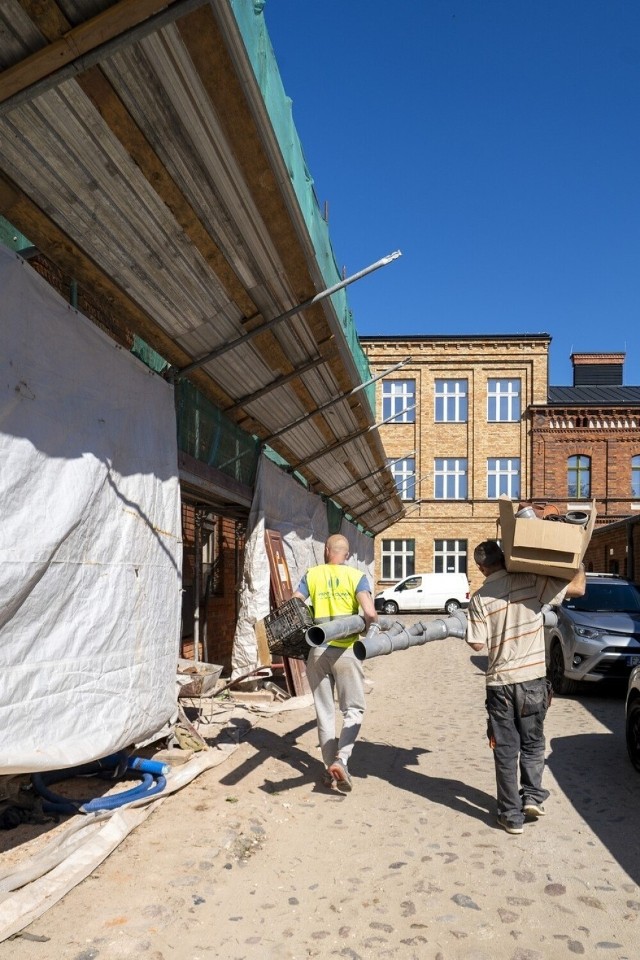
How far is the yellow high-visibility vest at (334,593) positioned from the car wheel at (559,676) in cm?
580

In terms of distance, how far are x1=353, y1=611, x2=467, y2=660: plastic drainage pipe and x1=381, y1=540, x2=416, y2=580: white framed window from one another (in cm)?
3232

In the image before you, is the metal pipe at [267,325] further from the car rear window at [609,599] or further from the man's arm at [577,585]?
the car rear window at [609,599]

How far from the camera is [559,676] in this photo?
1094 centimetres

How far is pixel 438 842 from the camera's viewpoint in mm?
4816

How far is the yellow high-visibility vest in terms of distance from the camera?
6141mm

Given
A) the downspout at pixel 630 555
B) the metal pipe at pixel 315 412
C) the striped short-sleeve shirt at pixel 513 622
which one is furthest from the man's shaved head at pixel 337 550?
the downspout at pixel 630 555

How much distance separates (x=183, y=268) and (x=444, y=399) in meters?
35.0

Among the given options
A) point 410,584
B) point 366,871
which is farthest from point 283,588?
point 410,584

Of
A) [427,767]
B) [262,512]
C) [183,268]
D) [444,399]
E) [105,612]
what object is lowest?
[427,767]

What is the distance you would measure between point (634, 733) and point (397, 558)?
32.4m

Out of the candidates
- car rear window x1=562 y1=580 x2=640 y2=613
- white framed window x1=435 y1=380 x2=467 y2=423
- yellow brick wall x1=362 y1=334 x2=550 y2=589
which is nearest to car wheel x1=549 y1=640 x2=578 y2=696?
car rear window x1=562 y1=580 x2=640 y2=613

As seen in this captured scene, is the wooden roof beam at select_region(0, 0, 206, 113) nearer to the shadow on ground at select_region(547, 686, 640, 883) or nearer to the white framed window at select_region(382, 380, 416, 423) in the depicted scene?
the shadow on ground at select_region(547, 686, 640, 883)

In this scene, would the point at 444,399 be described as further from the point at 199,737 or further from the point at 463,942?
the point at 463,942

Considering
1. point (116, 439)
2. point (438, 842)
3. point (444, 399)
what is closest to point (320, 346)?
point (116, 439)
